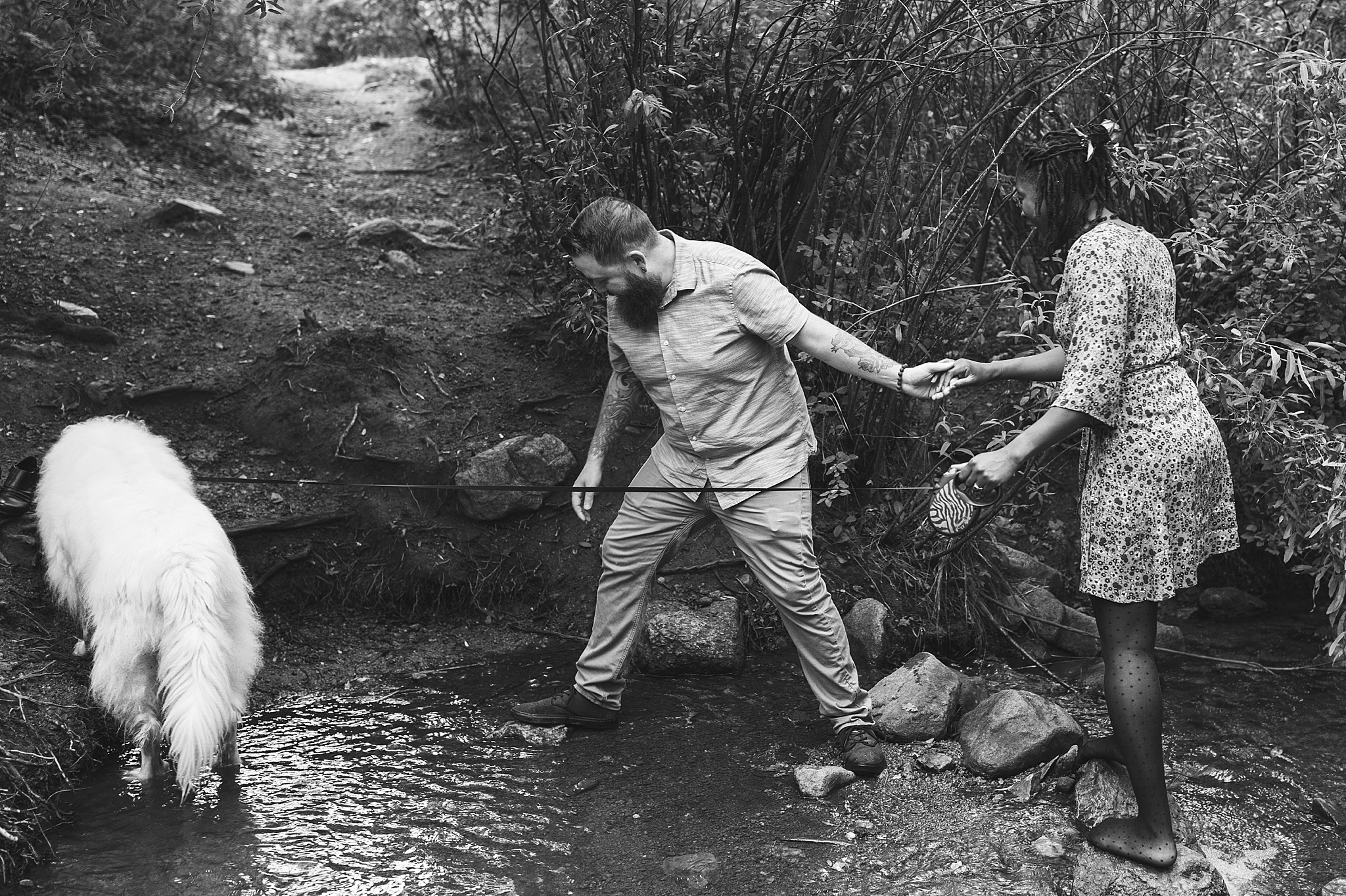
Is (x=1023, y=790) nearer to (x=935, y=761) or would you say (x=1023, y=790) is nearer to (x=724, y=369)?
(x=935, y=761)

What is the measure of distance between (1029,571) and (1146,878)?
231 centimetres

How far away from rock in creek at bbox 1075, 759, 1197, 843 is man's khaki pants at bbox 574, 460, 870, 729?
2.48 feet

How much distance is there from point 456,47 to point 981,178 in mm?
6656

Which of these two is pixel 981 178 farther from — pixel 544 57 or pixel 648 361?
pixel 544 57

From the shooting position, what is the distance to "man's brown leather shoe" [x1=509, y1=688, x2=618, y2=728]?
13.2 feet

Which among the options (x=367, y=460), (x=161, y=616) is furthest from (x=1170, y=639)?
(x=161, y=616)

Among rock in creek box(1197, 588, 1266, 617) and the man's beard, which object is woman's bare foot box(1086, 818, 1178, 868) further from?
rock in creek box(1197, 588, 1266, 617)

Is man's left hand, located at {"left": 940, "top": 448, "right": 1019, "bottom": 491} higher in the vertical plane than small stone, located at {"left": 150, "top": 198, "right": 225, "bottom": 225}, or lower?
lower

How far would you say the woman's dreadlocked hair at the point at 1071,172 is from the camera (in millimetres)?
2879

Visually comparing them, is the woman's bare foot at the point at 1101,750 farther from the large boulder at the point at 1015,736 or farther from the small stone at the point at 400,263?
the small stone at the point at 400,263

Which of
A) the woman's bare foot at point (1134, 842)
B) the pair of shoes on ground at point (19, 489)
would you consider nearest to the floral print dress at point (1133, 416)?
the woman's bare foot at point (1134, 842)

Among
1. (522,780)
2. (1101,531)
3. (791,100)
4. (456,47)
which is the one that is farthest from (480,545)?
(456,47)

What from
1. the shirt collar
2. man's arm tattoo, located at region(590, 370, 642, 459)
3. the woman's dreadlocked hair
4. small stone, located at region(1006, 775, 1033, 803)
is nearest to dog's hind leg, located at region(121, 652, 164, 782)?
man's arm tattoo, located at region(590, 370, 642, 459)

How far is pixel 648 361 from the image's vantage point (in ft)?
12.0
